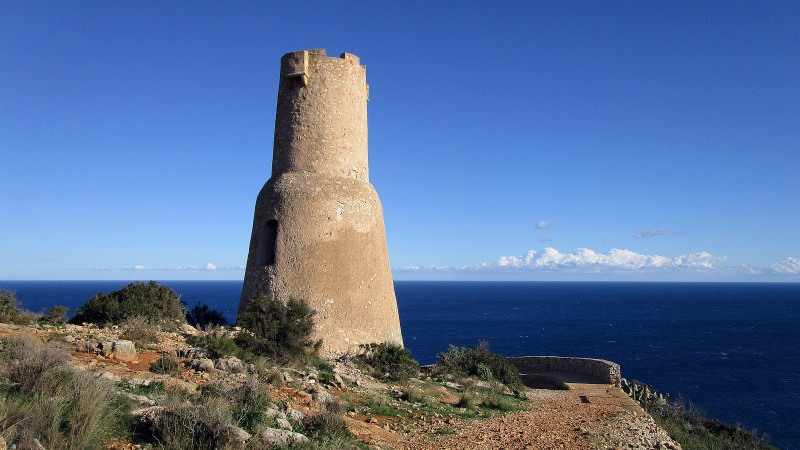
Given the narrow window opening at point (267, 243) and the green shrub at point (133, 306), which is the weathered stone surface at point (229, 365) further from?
the narrow window opening at point (267, 243)

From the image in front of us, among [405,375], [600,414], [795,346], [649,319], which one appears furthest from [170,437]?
[649,319]

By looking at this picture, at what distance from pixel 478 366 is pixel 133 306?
348 inches

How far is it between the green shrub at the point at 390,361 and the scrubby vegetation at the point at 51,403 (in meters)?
6.61

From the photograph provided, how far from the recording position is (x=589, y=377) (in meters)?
18.9

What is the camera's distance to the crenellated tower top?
12992 mm

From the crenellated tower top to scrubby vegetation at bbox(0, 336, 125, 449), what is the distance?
778cm

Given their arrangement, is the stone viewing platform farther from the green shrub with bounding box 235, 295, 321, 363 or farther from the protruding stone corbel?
the protruding stone corbel

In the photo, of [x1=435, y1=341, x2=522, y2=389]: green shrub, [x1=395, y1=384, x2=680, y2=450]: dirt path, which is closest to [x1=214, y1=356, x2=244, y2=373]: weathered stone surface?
[x1=395, y1=384, x2=680, y2=450]: dirt path

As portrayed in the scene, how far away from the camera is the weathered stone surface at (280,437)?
5277 millimetres

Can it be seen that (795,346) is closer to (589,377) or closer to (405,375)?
(589,377)

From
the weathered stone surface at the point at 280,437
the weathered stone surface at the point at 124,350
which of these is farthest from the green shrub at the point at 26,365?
the weathered stone surface at the point at 280,437

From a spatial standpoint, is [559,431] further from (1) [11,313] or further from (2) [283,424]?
(1) [11,313]

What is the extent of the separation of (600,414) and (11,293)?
1229 centimetres

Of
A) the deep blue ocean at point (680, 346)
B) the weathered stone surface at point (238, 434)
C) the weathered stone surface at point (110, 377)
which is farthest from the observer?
the deep blue ocean at point (680, 346)
